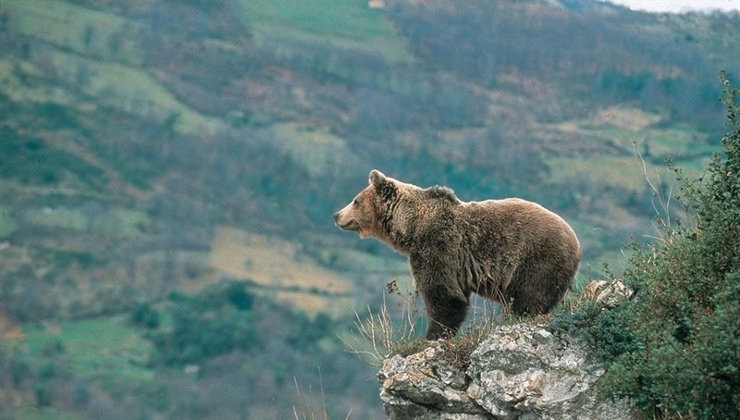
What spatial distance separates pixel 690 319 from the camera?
10.7 metres

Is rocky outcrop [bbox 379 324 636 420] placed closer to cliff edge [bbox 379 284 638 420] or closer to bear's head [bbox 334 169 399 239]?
cliff edge [bbox 379 284 638 420]

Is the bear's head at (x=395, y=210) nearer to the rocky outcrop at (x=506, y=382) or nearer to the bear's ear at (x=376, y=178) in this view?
the bear's ear at (x=376, y=178)

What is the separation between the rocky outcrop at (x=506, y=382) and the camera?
11844mm

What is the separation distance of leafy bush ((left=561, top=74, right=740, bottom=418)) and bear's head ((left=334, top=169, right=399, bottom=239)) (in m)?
3.73

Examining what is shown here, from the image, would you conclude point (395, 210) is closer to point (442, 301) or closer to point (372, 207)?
point (372, 207)

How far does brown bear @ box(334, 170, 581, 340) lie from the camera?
1334 centimetres

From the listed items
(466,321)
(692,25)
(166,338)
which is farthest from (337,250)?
(466,321)

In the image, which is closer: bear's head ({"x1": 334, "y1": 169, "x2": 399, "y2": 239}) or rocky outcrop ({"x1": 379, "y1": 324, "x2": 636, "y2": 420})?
rocky outcrop ({"x1": 379, "y1": 324, "x2": 636, "y2": 420})

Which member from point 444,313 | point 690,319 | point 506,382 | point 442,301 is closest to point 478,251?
point 442,301

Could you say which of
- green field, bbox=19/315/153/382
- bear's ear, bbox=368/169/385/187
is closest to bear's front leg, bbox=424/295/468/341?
bear's ear, bbox=368/169/385/187

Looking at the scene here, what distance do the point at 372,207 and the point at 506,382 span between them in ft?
13.6

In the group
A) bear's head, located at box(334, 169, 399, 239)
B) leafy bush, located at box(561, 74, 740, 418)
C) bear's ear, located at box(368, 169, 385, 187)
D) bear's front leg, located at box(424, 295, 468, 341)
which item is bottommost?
bear's front leg, located at box(424, 295, 468, 341)

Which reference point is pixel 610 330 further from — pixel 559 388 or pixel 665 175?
pixel 665 175

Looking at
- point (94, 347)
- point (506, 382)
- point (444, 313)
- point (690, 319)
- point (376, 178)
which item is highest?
point (690, 319)
